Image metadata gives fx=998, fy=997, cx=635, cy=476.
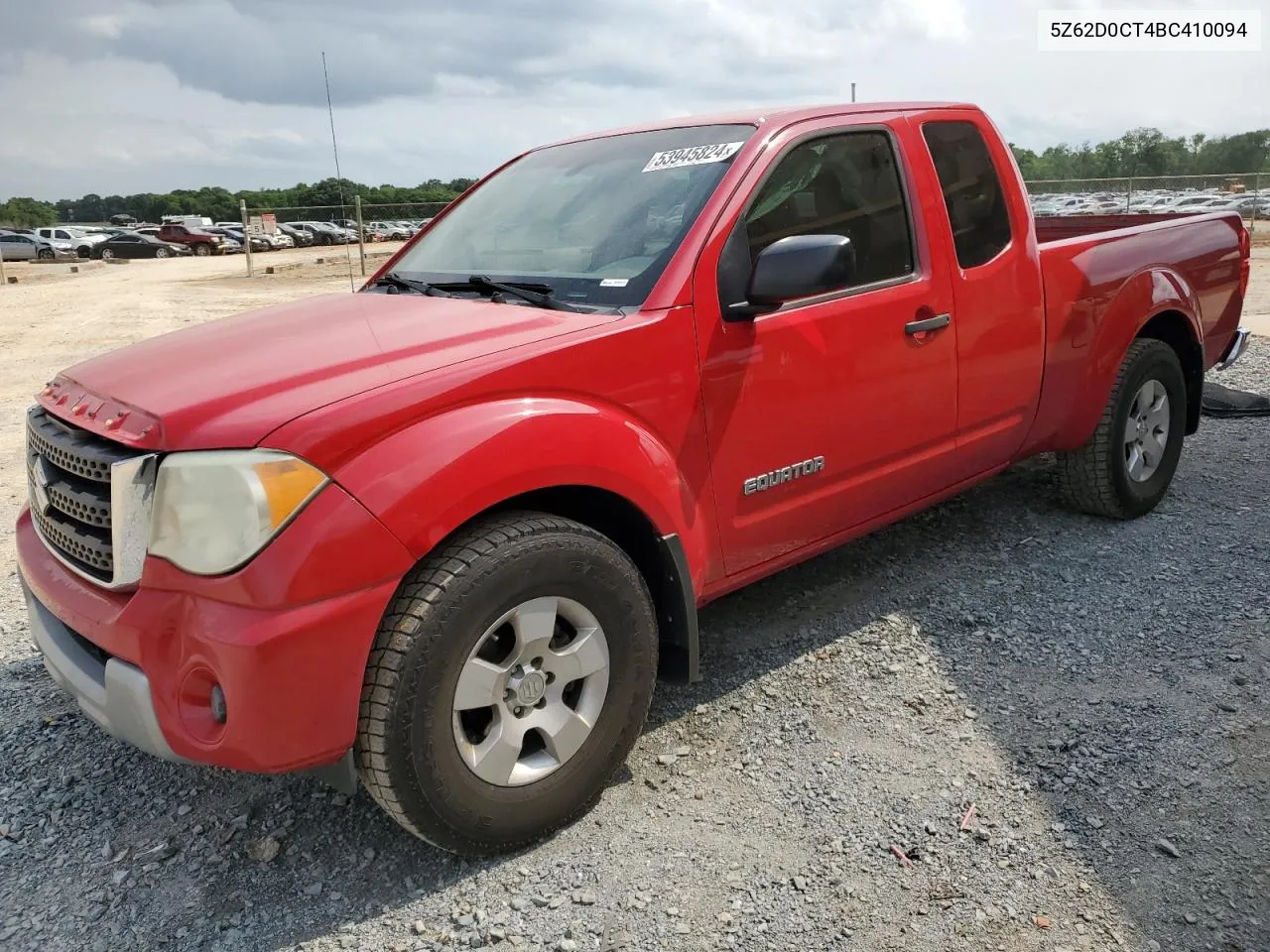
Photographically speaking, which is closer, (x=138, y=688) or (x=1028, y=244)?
(x=138, y=688)

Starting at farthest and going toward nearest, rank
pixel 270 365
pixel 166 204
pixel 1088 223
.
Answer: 1. pixel 166 204
2. pixel 1088 223
3. pixel 270 365

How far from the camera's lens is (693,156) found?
3182mm

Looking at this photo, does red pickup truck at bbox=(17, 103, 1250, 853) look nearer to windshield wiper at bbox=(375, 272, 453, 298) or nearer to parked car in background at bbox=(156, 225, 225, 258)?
windshield wiper at bbox=(375, 272, 453, 298)

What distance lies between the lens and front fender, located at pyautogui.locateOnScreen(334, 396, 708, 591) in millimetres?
2197

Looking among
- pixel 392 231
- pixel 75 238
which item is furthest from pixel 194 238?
pixel 392 231

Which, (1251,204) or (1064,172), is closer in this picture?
(1251,204)

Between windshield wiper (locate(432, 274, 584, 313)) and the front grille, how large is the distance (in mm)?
1153

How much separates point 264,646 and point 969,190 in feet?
9.84

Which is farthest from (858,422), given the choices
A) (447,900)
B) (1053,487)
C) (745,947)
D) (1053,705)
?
(1053,487)

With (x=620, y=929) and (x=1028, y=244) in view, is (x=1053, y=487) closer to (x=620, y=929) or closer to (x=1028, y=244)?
(x=1028, y=244)

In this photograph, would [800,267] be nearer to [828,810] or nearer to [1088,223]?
[828,810]

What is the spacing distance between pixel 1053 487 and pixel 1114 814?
2.66 m

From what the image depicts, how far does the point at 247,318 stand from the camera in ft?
10.8

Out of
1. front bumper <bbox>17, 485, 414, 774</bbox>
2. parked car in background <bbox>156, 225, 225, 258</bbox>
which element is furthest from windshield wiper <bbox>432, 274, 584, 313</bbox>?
parked car in background <bbox>156, 225, 225, 258</bbox>
